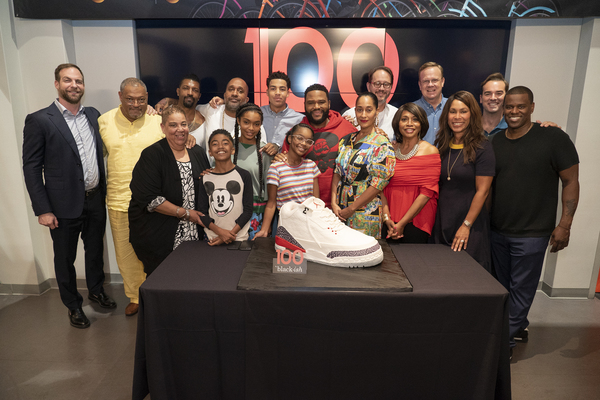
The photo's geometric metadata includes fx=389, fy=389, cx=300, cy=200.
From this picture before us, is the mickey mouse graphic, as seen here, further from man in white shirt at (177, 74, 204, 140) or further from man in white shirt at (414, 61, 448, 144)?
man in white shirt at (414, 61, 448, 144)

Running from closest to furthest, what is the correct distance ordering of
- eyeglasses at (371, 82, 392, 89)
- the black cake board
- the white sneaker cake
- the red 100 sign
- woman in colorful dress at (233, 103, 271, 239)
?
the black cake board → the white sneaker cake → woman in colorful dress at (233, 103, 271, 239) → eyeglasses at (371, 82, 392, 89) → the red 100 sign

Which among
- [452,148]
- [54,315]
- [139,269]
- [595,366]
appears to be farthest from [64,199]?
[595,366]

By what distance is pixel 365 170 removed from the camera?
2.27 m

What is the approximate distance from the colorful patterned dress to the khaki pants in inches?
67.2

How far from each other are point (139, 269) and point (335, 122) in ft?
6.31

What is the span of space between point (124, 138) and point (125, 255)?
91 centimetres

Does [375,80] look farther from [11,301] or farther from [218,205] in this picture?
[11,301]

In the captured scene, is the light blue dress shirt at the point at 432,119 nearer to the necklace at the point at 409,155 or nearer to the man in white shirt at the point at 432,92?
the man in white shirt at the point at 432,92

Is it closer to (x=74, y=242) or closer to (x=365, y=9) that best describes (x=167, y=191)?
(x=74, y=242)

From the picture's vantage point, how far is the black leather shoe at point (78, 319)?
2879 millimetres

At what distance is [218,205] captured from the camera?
2281 millimetres

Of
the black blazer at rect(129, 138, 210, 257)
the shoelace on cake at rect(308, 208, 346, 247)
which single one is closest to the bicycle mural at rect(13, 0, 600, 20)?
the black blazer at rect(129, 138, 210, 257)

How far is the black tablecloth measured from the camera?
161cm

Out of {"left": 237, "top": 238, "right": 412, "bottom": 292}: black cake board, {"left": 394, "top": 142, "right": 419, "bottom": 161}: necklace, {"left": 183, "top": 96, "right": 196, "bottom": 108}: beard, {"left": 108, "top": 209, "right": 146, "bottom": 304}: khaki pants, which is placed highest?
{"left": 183, "top": 96, "right": 196, "bottom": 108}: beard
